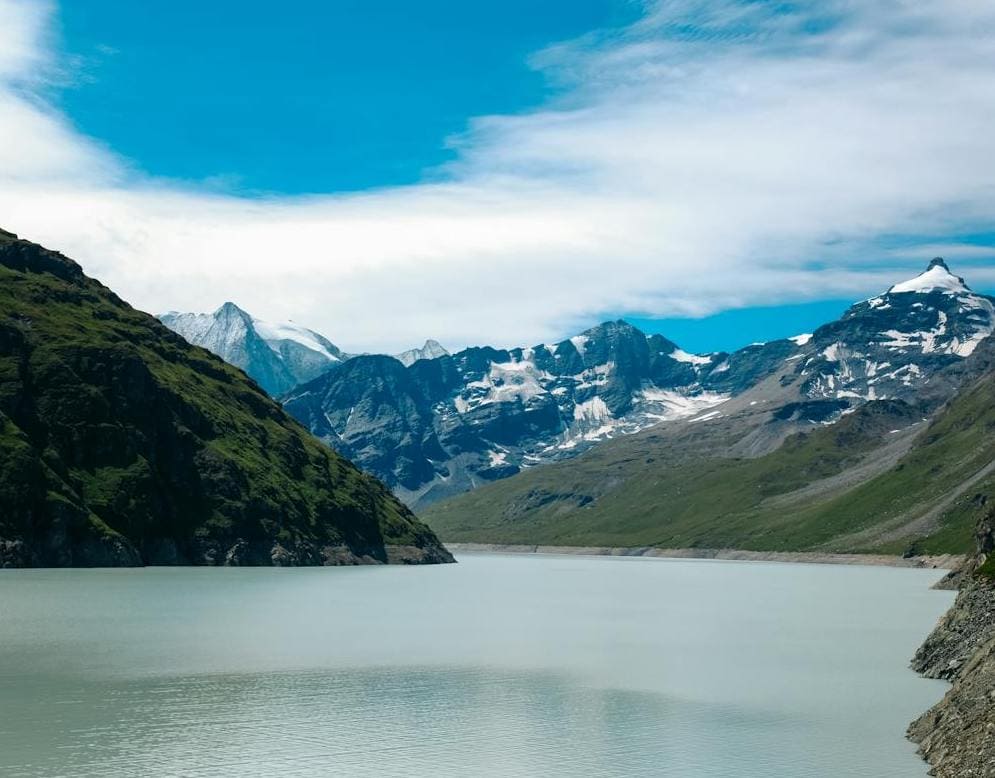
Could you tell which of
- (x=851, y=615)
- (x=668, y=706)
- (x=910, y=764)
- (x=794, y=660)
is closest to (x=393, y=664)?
(x=668, y=706)

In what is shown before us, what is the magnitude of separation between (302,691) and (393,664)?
19.0 meters

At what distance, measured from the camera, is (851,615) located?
172 meters

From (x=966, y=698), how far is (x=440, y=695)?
123 ft

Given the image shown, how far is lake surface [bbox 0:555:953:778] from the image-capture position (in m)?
59.5

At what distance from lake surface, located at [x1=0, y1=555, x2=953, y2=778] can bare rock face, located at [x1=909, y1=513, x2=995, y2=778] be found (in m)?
2.18

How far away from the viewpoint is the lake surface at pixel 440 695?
5953cm

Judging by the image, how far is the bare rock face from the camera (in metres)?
51.7

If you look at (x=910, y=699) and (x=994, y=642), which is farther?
(x=910, y=699)

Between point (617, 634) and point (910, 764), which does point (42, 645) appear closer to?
point (617, 634)

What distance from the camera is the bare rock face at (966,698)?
51656 mm

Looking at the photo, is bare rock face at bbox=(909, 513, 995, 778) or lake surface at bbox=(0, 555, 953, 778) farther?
lake surface at bbox=(0, 555, 953, 778)

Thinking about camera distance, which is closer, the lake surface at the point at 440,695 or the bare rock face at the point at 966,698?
the bare rock face at the point at 966,698

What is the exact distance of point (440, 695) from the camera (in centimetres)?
8100

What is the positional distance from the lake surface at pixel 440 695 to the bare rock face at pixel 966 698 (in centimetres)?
218
